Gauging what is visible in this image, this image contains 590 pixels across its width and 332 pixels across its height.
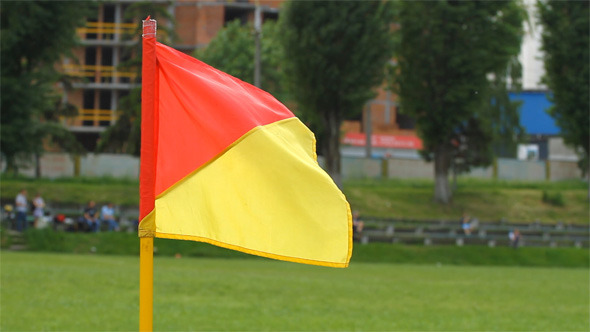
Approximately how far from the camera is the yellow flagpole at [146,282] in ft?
18.0

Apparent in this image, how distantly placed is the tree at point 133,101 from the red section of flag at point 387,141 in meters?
22.5

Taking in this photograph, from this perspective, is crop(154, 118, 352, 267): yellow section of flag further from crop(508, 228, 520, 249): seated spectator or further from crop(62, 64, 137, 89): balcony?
crop(62, 64, 137, 89): balcony

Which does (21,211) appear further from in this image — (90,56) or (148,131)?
(90,56)

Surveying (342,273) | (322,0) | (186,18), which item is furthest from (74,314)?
(186,18)

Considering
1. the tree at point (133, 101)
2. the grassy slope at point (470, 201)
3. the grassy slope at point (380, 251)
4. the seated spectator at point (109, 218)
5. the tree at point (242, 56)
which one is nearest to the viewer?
the grassy slope at point (380, 251)

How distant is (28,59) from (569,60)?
99.9ft

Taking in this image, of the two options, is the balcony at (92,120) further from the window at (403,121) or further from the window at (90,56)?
the window at (403,121)

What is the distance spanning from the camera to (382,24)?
43625 millimetres

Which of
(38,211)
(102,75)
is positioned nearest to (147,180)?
(38,211)

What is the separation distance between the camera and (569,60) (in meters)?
50.4

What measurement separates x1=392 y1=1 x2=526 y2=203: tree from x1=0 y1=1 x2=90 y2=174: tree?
17.8 meters

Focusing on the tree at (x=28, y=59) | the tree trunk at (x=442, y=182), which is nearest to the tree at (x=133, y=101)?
the tree at (x=28, y=59)

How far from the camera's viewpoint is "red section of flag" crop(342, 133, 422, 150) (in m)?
73.7

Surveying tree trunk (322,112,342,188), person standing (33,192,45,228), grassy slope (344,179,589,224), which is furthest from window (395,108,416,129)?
person standing (33,192,45,228)
